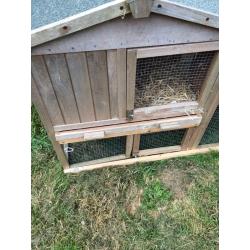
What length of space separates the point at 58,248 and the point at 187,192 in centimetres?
106

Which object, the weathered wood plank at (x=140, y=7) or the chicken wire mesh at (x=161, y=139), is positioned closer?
the weathered wood plank at (x=140, y=7)

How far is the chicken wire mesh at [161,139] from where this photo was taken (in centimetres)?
236

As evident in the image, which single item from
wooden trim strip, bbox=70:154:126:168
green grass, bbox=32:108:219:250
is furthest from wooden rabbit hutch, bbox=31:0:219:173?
green grass, bbox=32:108:219:250

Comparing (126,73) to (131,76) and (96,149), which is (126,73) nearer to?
(131,76)

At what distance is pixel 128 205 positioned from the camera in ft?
7.91

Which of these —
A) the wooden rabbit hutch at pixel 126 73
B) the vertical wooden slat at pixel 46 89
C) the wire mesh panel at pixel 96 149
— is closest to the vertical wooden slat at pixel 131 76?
the wooden rabbit hutch at pixel 126 73

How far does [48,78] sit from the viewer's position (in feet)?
4.83

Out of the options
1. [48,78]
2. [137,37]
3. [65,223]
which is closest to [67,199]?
[65,223]

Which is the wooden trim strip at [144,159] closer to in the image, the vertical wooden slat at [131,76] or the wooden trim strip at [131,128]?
the wooden trim strip at [131,128]

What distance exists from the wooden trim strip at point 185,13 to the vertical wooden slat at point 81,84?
0.40 metres

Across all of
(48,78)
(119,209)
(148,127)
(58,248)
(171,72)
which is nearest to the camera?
(48,78)

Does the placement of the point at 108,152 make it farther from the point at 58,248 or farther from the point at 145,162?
the point at 58,248

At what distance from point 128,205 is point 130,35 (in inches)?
58.3

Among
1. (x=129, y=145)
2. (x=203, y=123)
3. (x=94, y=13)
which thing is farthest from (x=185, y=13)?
(x=129, y=145)
